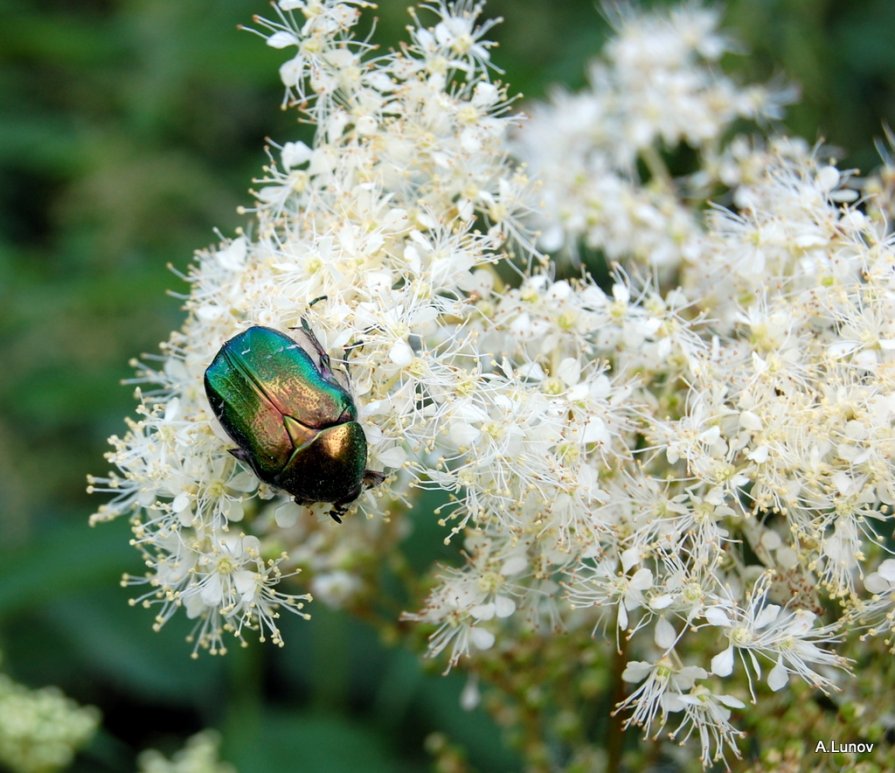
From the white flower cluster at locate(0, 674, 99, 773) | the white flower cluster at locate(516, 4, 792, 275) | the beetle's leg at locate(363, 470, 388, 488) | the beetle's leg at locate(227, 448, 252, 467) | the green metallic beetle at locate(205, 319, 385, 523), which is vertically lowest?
the white flower cluster at locate(0, 674, 99, 773)

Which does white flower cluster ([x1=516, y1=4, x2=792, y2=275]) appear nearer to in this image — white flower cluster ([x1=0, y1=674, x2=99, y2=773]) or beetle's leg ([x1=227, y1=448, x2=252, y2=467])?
beetle's leg ([x1=227, y1=448, x2=252, y2=467])

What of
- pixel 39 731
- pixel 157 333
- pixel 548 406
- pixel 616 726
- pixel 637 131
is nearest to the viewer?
pixel 548 406

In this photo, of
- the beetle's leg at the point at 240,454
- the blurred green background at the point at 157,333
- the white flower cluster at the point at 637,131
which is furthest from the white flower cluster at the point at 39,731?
the white flower cluster at the point at 637,131

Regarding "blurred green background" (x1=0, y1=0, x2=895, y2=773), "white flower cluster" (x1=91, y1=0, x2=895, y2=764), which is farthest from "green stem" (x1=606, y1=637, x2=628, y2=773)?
"blurred green background" (x1=0, y1=0, x2=895, y2=773)

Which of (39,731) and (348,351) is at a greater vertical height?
(348,351)

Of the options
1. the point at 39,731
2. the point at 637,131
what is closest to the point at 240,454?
the point at 39,731

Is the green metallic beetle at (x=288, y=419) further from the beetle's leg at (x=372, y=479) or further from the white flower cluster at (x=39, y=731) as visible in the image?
the white flower cluster at (x=39, y=731)

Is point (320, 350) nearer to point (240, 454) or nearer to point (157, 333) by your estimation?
point (240, 454)
